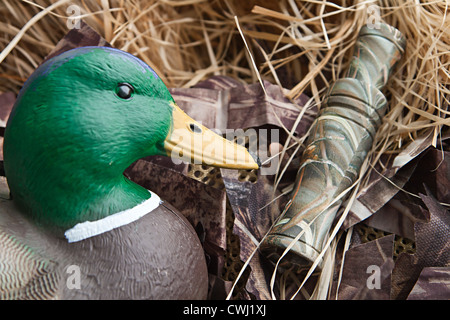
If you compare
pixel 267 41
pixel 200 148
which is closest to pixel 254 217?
pixel 200 148

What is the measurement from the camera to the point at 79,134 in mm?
619

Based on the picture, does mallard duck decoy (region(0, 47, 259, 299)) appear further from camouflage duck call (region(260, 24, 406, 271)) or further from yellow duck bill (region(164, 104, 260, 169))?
camouflage duck call (region(260, 24, 406, 271))

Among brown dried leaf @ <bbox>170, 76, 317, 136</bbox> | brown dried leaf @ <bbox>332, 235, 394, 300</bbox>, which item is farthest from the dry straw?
brown dried leaf @ <bbox>332, 235, 394, 300</bbox>

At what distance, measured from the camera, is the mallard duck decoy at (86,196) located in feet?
2.02

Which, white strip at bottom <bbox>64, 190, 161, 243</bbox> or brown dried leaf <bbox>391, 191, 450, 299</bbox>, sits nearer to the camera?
white strip at bottom <bbox>64, 190, 161, 243</bbox>

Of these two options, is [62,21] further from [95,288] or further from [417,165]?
[417,165]

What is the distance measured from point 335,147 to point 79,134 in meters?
0.47

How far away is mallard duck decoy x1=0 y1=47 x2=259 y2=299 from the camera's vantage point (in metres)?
0.62

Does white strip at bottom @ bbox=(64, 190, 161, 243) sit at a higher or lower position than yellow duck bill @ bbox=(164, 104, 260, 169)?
lower

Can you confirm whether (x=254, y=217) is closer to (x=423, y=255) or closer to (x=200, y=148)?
(x=200, y=148)

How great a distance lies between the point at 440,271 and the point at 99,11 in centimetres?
88

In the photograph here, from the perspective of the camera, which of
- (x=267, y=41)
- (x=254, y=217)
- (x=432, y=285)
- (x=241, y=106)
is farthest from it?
(x=267, y=41)

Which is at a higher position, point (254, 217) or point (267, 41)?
point (267, 41)

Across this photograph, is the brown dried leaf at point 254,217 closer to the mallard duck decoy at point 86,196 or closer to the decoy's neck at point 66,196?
the mallard duck decoy at point 86,196
